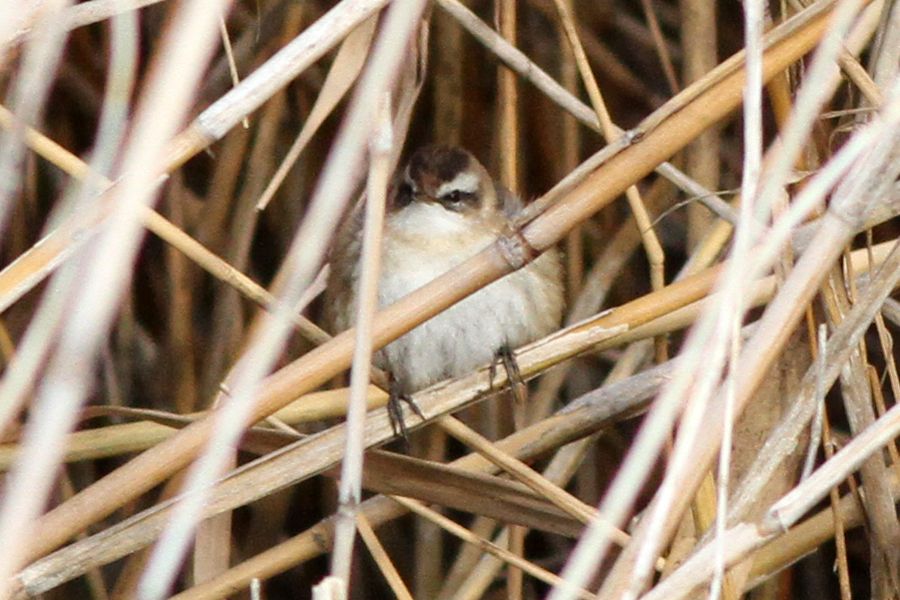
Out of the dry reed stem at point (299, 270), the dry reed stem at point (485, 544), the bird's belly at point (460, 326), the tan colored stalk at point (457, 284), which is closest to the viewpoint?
the dry reed stem at point (299, 270)

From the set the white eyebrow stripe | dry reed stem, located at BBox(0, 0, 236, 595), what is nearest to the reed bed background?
dry reed stem, located at BBox(0, 0, 236, 595)

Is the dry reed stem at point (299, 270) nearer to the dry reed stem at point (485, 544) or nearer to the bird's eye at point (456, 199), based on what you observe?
the dry reed stem at point (485, 544)

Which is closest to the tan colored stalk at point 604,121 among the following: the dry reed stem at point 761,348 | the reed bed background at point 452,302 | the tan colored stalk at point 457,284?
the reed bed background at point 452,302

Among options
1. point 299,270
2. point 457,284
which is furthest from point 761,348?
point 299,270

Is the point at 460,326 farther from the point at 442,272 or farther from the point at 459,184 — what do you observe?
the point at 459,184

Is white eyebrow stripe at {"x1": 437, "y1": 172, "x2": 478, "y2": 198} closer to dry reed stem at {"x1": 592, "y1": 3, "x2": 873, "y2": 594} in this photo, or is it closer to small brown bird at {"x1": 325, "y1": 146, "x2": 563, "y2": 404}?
small brown bird at {"x1": 325, "y1": 146, "x2": 563, "y2": 404}

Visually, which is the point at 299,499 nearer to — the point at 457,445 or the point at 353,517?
the point at 457,445
